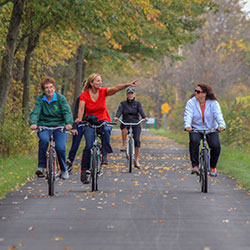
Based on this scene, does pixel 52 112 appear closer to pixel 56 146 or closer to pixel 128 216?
pixel 56 146

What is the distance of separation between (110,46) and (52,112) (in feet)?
59.0

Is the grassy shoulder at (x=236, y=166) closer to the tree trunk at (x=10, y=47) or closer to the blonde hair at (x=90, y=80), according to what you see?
the blonde hair at (x=90, y=80)

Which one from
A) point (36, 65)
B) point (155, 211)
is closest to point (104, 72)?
point (36, 65)

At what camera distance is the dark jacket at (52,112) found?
9203 millimetres

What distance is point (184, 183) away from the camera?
11297 millimetres

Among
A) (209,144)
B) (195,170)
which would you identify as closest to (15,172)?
(195,170)

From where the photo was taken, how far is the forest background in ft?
50.5

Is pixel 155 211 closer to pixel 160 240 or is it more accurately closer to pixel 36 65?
pixel 160 240

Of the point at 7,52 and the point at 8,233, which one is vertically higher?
the point at 7,52

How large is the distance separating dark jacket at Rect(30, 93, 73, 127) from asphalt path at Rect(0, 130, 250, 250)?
1186mm

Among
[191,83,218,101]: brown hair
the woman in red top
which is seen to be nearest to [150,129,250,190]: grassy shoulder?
[191,83,218,101]: brown hair

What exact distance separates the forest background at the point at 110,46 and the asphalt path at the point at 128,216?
5.19 m

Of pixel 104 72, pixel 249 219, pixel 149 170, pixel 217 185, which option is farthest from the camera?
pixel 104 72

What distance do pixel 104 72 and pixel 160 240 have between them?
2885cm
